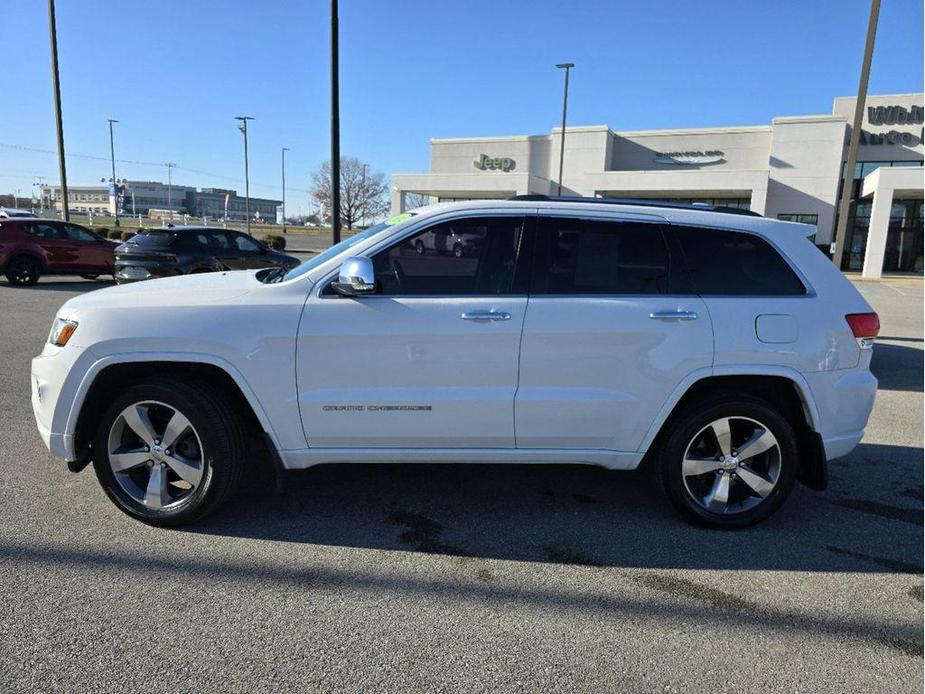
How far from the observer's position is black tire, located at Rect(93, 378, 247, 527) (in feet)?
11.5

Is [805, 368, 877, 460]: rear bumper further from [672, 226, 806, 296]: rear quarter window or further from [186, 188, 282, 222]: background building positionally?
[186, 188, 282, 222]: background building

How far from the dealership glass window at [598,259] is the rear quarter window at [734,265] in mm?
180

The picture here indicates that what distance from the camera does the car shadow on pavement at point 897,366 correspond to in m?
7.84

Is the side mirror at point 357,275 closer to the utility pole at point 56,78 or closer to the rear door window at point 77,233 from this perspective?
the rear door window at point 77,233

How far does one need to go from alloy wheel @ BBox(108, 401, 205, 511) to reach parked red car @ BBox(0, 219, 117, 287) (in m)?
15.0

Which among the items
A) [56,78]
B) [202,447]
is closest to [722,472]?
[202,447]

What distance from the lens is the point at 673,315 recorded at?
3553 millimetres

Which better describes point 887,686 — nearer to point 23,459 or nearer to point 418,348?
point 418,348

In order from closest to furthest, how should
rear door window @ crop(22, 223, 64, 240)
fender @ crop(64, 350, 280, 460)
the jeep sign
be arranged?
fender @ crop(64, 350, 280, 460) → rear door window @ crop(22, 223, 64, 240) → the jeep sign

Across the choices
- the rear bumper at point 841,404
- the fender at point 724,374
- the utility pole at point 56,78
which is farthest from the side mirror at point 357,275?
the utility pole at point 56,78

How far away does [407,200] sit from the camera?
45.5 meters

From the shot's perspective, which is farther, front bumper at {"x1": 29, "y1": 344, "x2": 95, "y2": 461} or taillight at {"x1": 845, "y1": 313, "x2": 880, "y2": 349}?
taillight at {"x1": 845, "y1": 313, "x2": 880, "y2": 349}

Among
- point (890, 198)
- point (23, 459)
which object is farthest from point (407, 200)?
point (23, 459)

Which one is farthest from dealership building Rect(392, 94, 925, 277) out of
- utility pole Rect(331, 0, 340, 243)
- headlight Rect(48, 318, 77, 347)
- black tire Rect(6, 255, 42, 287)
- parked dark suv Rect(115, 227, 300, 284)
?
headlight Rect(48, 318, 77, 347)
